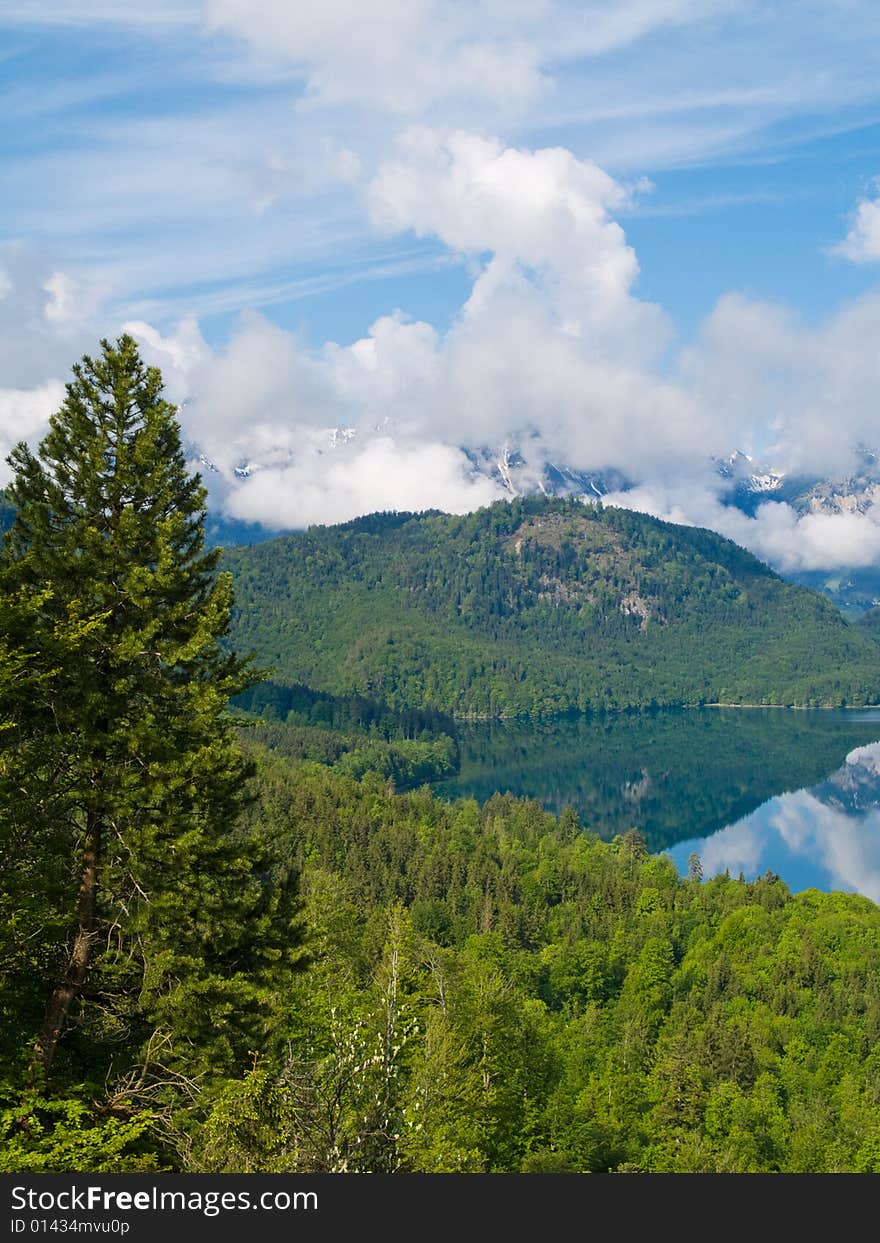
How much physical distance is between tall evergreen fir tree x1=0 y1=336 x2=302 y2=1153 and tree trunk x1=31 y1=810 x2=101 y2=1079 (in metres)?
0.03

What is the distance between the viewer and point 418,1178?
1233cm

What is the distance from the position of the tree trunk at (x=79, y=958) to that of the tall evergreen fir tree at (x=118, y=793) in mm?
34

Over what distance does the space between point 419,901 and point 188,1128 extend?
262 ft

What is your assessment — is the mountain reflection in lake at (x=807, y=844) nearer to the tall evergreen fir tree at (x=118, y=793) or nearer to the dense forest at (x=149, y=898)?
the dense forest at (x=149, y=898)

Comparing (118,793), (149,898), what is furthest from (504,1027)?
(118,793)

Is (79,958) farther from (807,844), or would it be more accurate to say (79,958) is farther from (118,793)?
(807,844)

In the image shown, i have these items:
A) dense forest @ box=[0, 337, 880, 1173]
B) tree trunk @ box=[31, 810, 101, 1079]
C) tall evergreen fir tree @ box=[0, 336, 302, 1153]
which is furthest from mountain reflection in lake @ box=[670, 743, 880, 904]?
tree trunk @ box=[31, 810, 101, 1079]

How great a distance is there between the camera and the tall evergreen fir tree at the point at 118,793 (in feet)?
60.8

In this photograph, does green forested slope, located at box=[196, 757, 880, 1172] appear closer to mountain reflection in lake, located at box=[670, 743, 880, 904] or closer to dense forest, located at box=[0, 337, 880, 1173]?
dense forest, located at box=[0, 337, 880, 1173]

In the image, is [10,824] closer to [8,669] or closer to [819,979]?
[8,669]

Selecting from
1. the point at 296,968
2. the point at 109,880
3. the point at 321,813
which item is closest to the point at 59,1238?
the point at 109,880

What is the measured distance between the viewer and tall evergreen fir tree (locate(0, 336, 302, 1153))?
18.5m

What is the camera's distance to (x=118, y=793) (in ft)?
61.6

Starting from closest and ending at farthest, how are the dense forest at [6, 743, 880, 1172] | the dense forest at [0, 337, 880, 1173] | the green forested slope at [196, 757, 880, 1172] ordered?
the dense forest at [0, 337, 880, 1173], the dense forest at [6, 743, 880, 1172], the green forested slope at [196, 757, 880, 1172]
